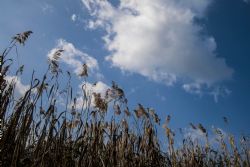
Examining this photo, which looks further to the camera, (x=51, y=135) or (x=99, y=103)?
(x=99, y=103)

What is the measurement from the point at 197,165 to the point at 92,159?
274 cm

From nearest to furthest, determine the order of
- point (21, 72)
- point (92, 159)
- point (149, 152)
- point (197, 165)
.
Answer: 1. point (92, 159)
2. point (21, 72)
3. point (149, 152)
4. point (197, 165)

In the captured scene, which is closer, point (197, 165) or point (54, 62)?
point (54, 62)

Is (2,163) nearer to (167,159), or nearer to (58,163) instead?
(58,163)

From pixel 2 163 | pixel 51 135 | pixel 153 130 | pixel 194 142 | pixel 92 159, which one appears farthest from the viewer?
pixel 194 142

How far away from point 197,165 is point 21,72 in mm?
3437

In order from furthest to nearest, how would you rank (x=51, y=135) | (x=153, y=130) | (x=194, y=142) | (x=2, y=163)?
1. (x=194, y=142)
2. (x=153, y=130)
3. (x=51, y=135)
4. (x=2, y=163)

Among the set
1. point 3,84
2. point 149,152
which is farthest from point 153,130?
point 3,84

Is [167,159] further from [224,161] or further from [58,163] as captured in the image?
[58,163]

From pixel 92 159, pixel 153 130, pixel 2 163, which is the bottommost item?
pixel 2 163

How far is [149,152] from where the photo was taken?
4469 millimetres

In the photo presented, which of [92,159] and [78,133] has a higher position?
[78,133]

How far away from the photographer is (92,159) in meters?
3.31

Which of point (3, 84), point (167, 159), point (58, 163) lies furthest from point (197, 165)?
point (3, 84)
